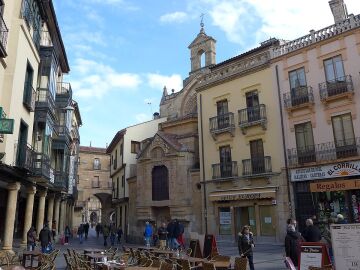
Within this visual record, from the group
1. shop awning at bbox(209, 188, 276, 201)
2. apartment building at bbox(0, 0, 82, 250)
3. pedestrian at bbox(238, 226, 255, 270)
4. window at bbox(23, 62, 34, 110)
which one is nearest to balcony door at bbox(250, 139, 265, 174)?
shop awning at bbox(209, 188, 276, 201)

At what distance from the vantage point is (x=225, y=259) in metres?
10.7

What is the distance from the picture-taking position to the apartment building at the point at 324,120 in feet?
62.1

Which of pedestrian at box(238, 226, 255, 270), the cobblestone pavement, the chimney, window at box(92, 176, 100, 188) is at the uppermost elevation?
the chimney

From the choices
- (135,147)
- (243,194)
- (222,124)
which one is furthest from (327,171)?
(135,147)

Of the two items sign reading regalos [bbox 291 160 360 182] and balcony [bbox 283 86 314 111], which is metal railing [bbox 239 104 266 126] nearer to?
balcony [bbox 283 86 314 111]

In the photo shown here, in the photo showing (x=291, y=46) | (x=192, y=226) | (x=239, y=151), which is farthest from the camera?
(x=192, y=226)

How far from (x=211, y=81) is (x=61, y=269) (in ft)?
56.0

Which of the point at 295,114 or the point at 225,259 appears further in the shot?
the point at 295,114

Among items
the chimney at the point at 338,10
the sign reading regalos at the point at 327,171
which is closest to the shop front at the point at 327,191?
the sign reading regalos at the point at 327,171

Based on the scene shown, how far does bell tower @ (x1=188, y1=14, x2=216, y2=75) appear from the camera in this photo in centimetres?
4097

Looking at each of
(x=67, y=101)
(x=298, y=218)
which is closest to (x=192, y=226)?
(x=298, y=218)

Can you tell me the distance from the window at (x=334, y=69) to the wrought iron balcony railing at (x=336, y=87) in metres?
0.17

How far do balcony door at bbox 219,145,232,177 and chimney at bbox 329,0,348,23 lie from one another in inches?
425

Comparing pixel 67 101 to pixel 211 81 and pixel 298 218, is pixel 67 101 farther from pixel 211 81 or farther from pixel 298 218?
pixel 298 218
